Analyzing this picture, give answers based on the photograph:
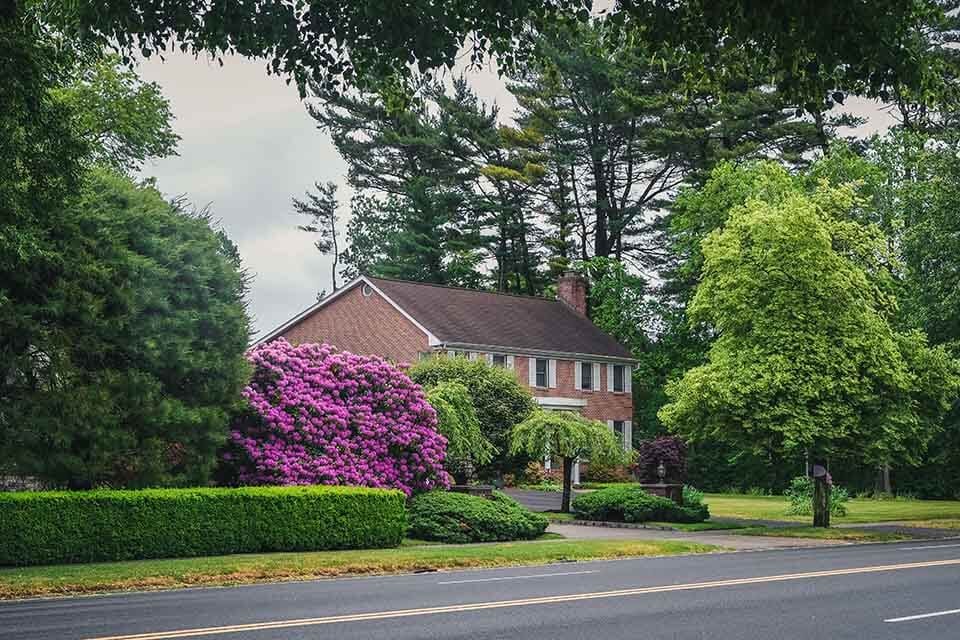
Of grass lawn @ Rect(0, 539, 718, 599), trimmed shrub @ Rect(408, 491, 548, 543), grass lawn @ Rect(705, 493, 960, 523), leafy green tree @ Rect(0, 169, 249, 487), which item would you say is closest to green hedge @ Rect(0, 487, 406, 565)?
grass lawn @ Rect(0, 539, 718, 599)

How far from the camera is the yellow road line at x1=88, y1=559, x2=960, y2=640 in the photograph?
1176 centimetres

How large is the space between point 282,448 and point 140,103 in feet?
→ 78.0

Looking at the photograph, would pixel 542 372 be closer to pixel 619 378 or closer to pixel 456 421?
pixel 619 378

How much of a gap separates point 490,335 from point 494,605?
138 feet

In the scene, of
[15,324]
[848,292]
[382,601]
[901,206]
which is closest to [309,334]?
[901,206]

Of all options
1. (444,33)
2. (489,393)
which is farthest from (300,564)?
(489,393)

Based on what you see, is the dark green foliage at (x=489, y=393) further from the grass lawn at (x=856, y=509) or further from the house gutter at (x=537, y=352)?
the grass lawn at (x=856, y=509)

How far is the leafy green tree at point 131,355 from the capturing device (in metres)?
22.7

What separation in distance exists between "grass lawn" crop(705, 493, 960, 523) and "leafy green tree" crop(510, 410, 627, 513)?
4.71 metres

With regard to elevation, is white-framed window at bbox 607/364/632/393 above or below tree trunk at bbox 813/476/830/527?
above

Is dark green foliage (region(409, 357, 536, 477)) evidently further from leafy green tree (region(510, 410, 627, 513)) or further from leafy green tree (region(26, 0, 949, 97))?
leafy green tree (region(26, 0, 949, 97))

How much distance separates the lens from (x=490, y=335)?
5631 cm

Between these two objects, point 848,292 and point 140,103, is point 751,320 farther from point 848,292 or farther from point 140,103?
point 140,103

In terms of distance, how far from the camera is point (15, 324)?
73.7 feet
